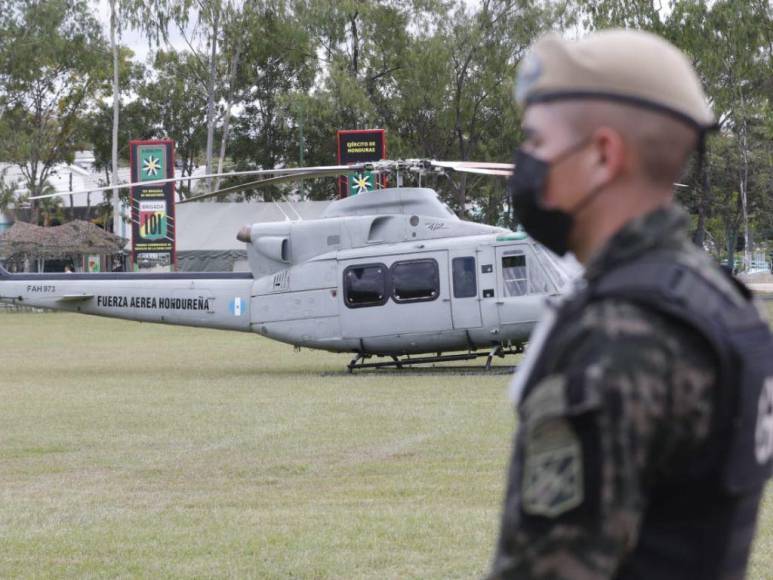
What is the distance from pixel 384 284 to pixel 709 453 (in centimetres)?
1575

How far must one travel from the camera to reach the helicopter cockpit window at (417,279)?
17.1 m

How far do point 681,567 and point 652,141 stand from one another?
52 centimetres

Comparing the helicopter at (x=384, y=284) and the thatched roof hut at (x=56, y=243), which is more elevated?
the thatched roof hut at (x=56, y=243)

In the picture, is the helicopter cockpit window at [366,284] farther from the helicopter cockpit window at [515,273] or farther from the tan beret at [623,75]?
the tan beret at [623,75]

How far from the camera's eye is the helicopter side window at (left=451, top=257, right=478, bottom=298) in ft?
55.7

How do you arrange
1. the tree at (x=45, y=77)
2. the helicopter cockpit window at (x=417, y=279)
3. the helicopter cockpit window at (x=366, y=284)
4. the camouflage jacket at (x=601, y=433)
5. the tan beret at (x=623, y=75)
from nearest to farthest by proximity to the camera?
the camouflage jacket at (x=601, y=433)
the tan beret at (x=623, y=75)
the helicopter cockpit window at (x=417, y=279)
the helicopter cockpit window at (x=366, y=284)
the tree at (x=45, y=77)

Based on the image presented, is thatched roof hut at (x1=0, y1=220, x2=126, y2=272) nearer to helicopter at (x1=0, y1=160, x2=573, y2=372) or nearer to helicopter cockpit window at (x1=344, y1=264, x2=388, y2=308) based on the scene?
helicopter at (x1=0, y1=160, x2=573, y2=372)

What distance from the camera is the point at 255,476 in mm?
9414

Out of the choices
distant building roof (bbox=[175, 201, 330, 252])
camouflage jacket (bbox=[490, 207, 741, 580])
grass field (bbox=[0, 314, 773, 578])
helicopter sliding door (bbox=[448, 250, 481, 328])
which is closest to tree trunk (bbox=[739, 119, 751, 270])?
distant building roof (bbox=[175, 201, 330, 252])

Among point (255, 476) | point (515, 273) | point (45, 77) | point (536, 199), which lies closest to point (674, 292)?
point (536, 199)

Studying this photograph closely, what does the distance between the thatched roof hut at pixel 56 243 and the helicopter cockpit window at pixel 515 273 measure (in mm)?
31817

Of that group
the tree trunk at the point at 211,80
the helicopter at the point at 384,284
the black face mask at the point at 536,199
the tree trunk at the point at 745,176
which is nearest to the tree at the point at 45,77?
the tree trunk at the point at 211,80

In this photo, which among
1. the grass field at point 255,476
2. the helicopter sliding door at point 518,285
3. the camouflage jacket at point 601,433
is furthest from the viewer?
the helicopter sliding door at point 518,285

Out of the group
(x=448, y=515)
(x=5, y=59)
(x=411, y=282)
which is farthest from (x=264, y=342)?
(x=5, y=59)
